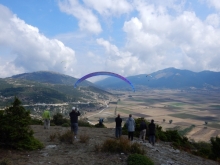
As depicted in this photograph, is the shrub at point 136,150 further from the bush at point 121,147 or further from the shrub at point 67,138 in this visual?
the shrub at point 67,138

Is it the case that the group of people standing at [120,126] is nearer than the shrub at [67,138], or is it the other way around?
the shrub at [67,138]

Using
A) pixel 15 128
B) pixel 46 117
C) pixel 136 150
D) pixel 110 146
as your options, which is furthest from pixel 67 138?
pixel 46 117

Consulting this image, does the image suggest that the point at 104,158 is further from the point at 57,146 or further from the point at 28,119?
the point at 28,119

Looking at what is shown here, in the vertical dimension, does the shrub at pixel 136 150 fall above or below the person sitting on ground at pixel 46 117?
below

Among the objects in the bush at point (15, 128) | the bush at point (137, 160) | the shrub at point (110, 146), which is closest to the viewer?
the bush at point (137, 160)

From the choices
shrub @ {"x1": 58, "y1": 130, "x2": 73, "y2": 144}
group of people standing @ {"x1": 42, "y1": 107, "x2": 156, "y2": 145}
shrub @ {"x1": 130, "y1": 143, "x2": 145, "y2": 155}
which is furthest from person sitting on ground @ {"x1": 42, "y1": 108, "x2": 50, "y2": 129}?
shrub @ {"x1": 130, "y1": 143, "x2": 145, "y2": 155}

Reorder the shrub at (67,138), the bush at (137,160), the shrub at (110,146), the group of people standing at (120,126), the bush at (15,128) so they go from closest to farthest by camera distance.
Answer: the bush at (137,160), the bush at (15,128), the shrub at (110,146), the shrub at (67,138), the group of people standing at (120,126)

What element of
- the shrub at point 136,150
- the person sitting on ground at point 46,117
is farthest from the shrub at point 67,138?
the person sitting on ground at point 46,117

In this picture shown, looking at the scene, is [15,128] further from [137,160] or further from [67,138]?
[137,160]
